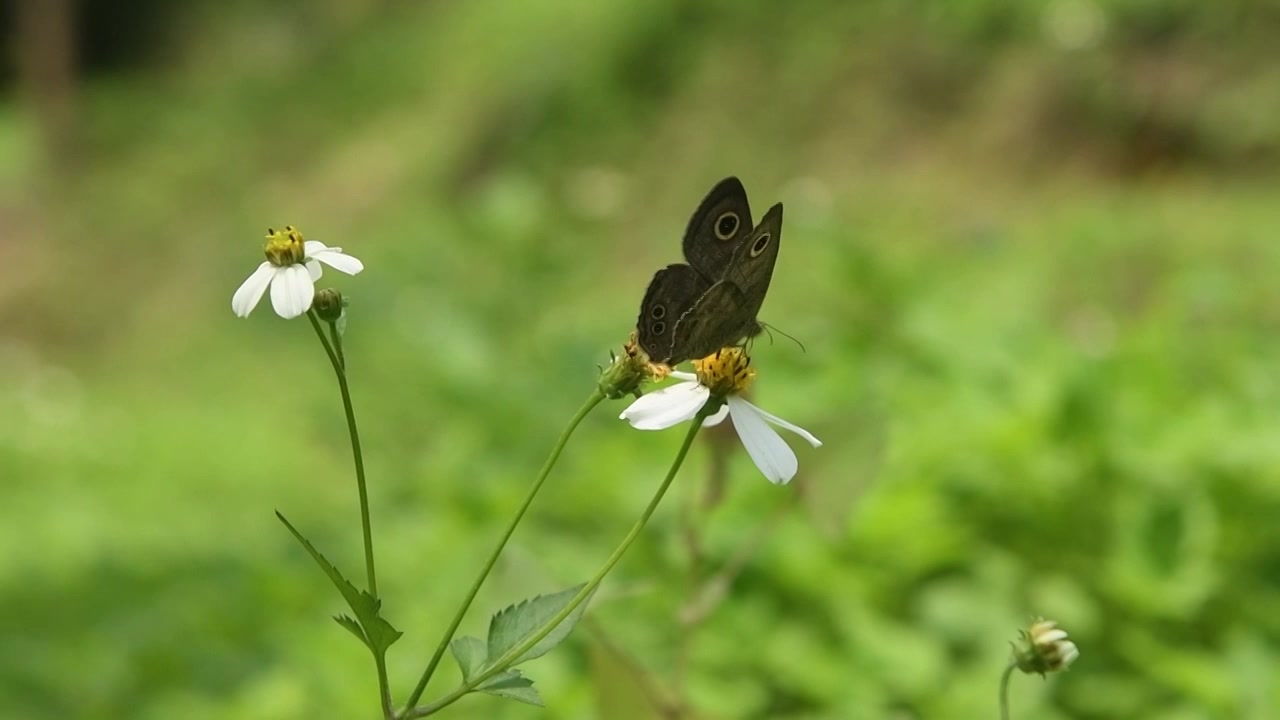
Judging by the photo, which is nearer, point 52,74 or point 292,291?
point 292,291

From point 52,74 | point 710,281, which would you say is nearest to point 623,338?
point 710,281

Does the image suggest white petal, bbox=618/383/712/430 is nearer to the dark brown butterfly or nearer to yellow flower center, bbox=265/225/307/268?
the dark brown butterfly

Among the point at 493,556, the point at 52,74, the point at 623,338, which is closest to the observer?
the point at 493,556

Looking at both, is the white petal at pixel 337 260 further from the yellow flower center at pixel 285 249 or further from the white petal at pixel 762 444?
the white petal at pixel 762 444

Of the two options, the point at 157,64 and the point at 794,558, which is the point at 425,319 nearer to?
the point at 794,558

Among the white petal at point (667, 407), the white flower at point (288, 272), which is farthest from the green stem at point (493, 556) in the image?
the white flower at point (288, 272)

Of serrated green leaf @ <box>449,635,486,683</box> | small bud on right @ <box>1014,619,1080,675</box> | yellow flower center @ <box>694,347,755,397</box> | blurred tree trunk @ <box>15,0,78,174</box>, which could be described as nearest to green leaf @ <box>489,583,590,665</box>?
serrated green leaf @ <box>449,635,486,683</box>

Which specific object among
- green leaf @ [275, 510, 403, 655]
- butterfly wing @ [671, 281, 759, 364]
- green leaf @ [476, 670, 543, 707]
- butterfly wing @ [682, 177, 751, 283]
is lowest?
green leaf @ [476, 670, 543, 707]

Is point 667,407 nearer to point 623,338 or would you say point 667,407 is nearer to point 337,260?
point 337,260
